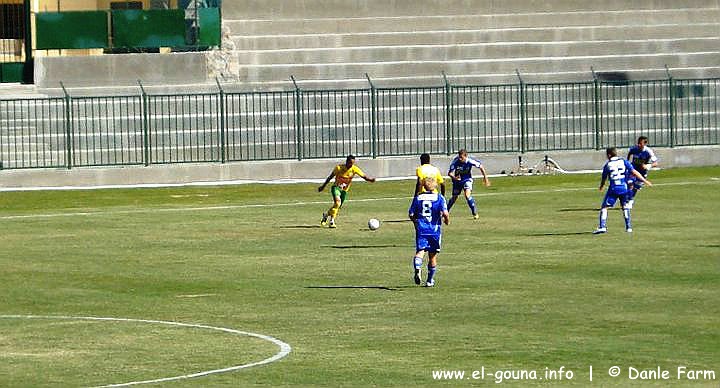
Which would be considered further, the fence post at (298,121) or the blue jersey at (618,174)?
the fence post at (298,121)

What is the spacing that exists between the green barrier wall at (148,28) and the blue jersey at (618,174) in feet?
75.3

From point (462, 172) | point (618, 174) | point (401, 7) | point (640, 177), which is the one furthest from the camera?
point (401, 7)

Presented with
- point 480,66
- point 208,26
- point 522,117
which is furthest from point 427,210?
point 480,66

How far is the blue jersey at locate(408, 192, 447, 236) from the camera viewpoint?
24.5 m

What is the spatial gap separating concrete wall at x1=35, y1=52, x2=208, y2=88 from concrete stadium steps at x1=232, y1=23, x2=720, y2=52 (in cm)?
187

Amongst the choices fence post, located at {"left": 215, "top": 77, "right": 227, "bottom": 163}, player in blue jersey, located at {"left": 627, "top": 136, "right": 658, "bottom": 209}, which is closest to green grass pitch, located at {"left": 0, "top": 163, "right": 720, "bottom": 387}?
player in blue jersey, located at {"left": 627, "top": 136, "right": 658, "bottom": 209}

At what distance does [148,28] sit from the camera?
173ft

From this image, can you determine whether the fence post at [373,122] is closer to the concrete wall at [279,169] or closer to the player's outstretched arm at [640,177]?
the concrete wall at [279,169]

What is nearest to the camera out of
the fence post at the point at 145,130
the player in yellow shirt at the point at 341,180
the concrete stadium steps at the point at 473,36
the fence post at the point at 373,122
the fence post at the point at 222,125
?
the player in yellow shirt at the point at 341,180

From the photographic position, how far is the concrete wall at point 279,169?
1844 inches

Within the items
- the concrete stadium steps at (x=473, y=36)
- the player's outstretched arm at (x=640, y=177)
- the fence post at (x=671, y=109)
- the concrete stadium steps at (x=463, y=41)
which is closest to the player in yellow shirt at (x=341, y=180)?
the player's outstretched arm at (x=640, y=177)

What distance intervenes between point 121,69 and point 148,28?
2.16 m

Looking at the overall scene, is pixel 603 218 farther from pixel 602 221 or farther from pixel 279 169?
pixel 279 169

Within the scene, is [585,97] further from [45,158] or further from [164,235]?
[164,235]
